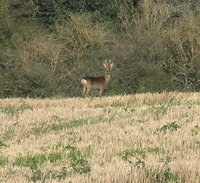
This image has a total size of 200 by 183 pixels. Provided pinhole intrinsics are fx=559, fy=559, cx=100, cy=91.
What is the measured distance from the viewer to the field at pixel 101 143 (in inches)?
304

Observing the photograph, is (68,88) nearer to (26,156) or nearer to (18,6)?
(18,6)

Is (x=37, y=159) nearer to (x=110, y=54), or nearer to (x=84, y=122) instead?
(x=84, y=122)

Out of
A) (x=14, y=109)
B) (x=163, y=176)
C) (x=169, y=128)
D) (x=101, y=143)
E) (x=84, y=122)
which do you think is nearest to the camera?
(x=163, y=176)

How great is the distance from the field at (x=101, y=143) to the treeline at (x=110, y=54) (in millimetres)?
11186

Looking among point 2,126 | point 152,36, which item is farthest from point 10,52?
point 2,126

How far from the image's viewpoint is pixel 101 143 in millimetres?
11086

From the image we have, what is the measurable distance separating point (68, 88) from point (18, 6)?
1272 cm

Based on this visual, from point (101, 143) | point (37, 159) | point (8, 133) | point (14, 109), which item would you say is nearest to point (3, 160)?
point (37, 159)

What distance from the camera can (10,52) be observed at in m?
33.8

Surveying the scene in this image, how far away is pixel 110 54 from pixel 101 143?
21.4m

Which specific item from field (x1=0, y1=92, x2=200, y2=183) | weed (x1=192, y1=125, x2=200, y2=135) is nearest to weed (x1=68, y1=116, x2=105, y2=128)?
field (x1=0, y1=92, x2=200, y2=183)

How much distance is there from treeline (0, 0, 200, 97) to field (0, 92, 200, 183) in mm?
11186

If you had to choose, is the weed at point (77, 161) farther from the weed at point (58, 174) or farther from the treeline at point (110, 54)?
the treeline at point (110, 54)

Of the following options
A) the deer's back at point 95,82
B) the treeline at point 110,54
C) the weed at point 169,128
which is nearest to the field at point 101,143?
the weed at point 169,128
